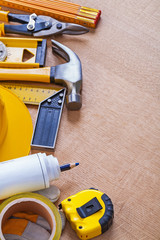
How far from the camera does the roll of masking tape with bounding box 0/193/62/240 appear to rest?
739 millimetres

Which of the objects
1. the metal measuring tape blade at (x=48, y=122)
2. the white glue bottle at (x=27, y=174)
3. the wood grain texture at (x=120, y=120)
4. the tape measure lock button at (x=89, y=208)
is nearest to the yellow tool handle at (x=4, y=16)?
the wood grain texture at (x=120, y=120)

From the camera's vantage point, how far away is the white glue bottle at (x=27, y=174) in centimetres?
77

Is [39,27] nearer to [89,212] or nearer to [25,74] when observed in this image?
[25,74]

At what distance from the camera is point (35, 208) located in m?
0.79

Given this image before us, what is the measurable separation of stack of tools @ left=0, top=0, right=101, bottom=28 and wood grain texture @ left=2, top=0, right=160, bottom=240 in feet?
0.13

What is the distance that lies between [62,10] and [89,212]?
649mm

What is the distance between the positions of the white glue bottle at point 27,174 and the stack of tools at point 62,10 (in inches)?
20.0

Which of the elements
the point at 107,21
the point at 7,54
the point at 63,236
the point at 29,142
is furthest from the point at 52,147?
the point at 107,21

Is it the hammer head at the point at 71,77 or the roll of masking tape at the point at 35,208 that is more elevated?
the hammer head at the point at 71,77

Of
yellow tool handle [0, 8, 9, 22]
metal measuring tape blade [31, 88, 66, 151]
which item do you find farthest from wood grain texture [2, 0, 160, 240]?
yellow tool handle [0, 8, 9, 22]

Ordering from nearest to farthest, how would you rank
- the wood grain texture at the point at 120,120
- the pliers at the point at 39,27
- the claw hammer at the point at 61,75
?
the wood grain texture at the point at 120,120
the claw hammer at the point at 61,75
the pliers at the point at 39,27

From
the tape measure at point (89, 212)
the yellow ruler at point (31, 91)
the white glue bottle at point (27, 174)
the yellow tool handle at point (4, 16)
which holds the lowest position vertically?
the tape measure at point (89, 212)

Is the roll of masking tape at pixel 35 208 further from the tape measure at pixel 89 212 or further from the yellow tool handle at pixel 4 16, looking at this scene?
the yellow tool handle at pixel 4 16

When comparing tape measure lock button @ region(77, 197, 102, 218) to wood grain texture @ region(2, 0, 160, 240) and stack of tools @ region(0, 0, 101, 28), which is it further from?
stack of tools @ region(0, 0, 101, 28)
